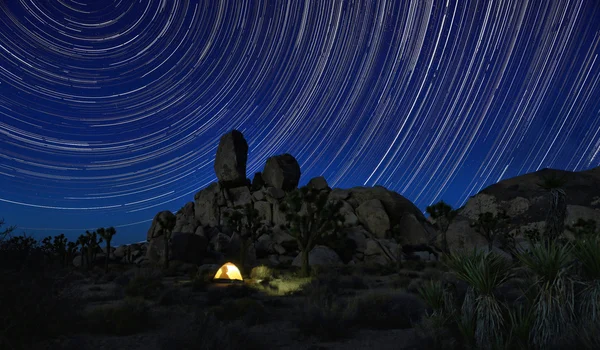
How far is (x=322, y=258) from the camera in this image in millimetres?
41031

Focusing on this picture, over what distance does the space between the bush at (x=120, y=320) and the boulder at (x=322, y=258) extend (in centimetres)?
2917

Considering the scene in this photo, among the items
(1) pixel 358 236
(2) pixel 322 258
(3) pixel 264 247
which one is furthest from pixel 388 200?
(2) pixel 322 258

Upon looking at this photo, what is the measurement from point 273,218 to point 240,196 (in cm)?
809

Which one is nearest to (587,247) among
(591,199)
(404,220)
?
(404,220)

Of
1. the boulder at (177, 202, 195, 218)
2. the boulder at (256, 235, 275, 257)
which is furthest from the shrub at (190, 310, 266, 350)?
the boulder at (177, 202, 195, 218)

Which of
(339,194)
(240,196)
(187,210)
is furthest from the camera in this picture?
(187,210)

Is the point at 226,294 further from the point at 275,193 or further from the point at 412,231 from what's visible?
the point at 275,193

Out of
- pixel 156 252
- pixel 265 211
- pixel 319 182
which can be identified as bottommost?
pixel 156 252

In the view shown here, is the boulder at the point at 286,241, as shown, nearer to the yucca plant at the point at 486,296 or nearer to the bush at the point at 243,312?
the bush at the point at 243,312

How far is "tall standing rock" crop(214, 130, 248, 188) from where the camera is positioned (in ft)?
219

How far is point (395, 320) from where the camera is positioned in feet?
38.7

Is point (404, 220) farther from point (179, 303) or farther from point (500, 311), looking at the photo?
point (500, 311)

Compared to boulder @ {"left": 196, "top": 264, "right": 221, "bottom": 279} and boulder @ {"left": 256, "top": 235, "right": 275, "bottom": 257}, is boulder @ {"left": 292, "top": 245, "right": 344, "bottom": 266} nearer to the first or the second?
boulder @ {"left": 256, "top": 235, "right": 275, "bottom": 257}

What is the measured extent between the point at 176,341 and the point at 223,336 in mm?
990
